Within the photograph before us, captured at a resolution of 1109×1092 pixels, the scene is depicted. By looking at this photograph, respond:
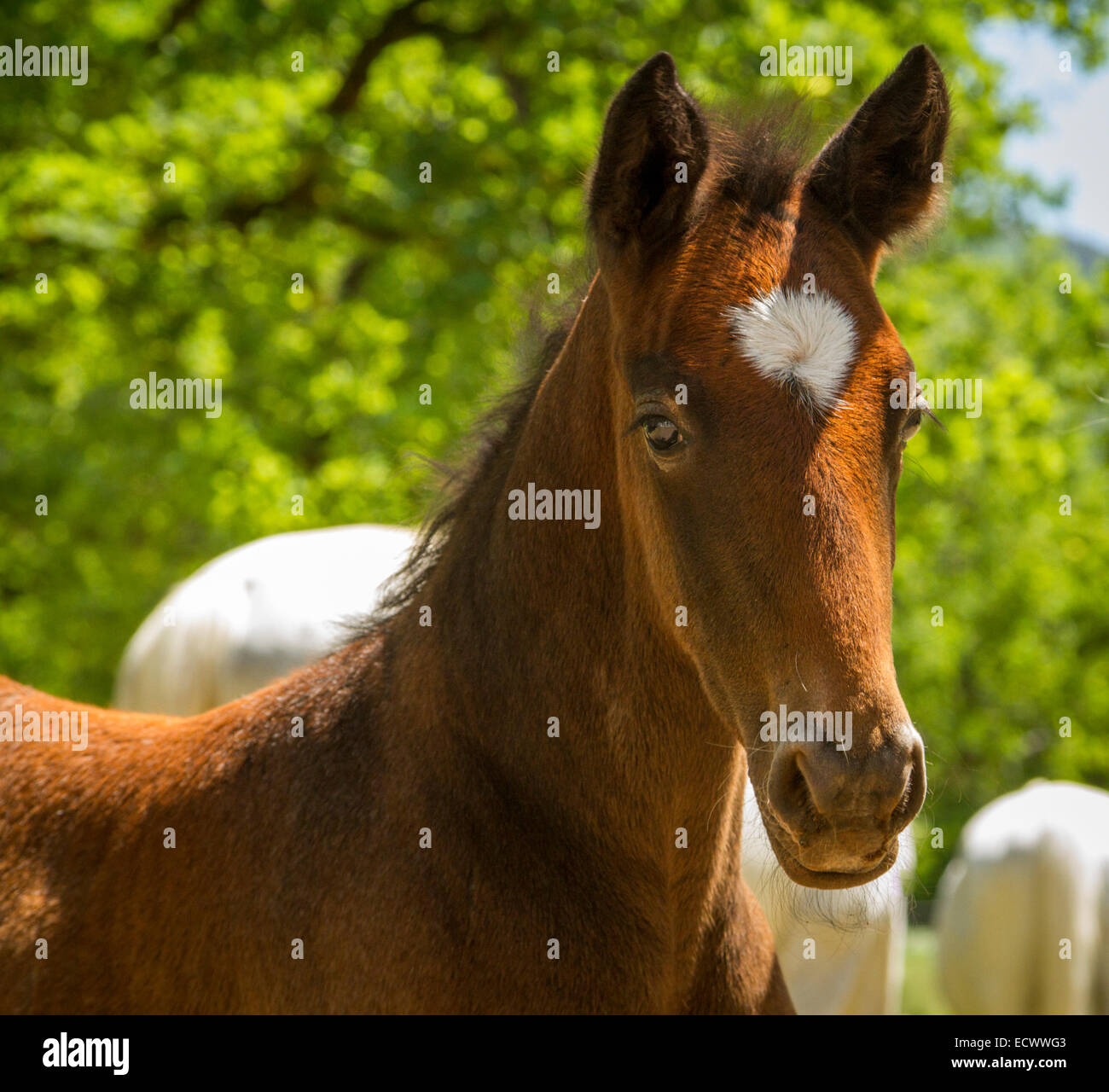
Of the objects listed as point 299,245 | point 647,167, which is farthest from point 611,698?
point 299,245

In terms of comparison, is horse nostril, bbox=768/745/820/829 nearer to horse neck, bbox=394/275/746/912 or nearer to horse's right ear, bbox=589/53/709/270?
horse neck, bbox=394/275/746/912

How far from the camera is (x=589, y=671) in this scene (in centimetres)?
265

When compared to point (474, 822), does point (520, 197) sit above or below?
above

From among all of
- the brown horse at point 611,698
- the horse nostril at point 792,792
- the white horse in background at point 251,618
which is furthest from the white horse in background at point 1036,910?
the horse nostril at point 792,792

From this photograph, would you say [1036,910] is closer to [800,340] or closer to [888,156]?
[888,156]

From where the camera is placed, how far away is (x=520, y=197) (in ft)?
30.7

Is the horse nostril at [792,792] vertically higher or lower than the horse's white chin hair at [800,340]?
lower

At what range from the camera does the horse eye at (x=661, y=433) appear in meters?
2.35

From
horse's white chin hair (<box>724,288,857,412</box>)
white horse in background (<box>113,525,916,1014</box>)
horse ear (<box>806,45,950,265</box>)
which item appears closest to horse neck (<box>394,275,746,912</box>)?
horse's white chin hair (<box>724,288,857,412</box>)

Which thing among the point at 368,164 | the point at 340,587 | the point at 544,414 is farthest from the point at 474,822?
the point at 368,164

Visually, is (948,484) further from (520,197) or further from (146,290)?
(146,290)

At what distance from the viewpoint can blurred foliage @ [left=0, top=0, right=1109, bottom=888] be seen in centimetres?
930

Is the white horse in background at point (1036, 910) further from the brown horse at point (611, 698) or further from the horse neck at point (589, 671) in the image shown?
the horse neck at point (589, 671)
